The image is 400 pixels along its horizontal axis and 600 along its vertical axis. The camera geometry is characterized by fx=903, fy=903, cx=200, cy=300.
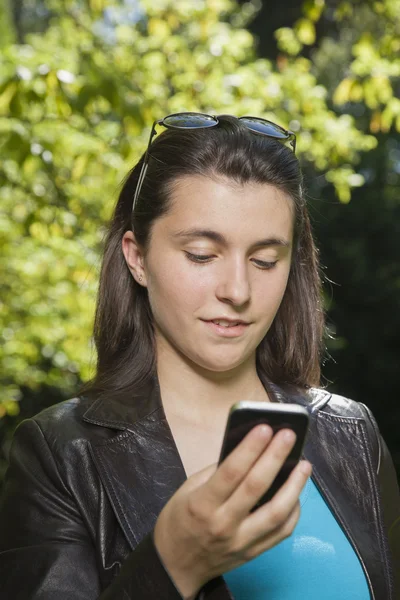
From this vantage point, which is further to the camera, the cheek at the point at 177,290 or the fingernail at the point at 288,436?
the cheek at the point at 177,290

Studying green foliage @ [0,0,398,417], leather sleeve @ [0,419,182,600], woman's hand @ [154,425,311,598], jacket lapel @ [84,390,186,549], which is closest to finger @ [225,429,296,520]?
woman's hand @ [154,425,311,598]

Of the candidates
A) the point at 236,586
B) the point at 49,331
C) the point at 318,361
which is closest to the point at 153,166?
the point at 318,361

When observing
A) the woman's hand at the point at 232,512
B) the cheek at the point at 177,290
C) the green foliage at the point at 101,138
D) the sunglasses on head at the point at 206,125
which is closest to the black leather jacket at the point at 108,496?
the woman's hand at the point at 232,512

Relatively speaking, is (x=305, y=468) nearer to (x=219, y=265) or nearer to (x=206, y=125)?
(x=219, y=265)

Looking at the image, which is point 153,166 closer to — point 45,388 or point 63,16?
point 63,16

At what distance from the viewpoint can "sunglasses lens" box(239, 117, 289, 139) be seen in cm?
200

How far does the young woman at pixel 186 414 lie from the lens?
5.58ft

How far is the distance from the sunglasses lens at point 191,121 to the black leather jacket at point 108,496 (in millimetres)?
579

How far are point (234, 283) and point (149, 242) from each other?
259 mm

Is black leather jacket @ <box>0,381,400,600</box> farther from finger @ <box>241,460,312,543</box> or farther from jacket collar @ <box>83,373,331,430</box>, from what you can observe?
finger @ <box>241,460,312,543</box>

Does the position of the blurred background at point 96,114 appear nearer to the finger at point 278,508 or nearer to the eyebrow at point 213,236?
the eyebrow at point 213,236

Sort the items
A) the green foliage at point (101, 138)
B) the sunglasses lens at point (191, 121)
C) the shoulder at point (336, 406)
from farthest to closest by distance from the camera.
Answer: the green foliage at point (101, 138) → the shoulder at point (336, 406) → the sunglasses lens at point (191, 121)

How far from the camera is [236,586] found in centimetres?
172

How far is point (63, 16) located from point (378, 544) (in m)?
6.94
